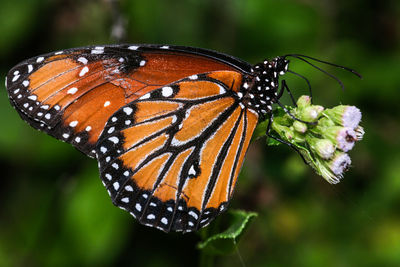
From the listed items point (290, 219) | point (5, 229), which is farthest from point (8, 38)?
point (290, 219)

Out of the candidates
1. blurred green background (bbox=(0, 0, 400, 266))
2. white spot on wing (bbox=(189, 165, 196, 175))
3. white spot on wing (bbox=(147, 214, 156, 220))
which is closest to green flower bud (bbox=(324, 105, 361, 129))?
white spot on wing (bbox=(189, 165, 196, 175))

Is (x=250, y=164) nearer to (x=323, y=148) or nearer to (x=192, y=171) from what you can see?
(x=192, y=171)

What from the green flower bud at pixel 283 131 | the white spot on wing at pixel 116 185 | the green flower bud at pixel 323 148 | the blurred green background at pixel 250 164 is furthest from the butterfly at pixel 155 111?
the blurred green background at pixel 250 164

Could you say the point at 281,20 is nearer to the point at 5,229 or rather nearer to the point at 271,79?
the point at 271,79

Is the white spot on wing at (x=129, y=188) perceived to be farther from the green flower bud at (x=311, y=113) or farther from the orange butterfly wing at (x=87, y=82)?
the green flower bud at (x=311, y=113)

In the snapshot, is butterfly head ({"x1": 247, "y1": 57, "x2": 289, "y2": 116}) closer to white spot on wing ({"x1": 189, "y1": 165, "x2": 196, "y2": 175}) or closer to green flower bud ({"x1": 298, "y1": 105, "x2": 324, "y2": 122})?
green flower bud ({"x1": 298, "y1": 105, "x2": 324, "y2": 122})

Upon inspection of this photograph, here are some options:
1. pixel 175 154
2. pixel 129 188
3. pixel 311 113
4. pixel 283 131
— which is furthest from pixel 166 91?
pixel 311 113
